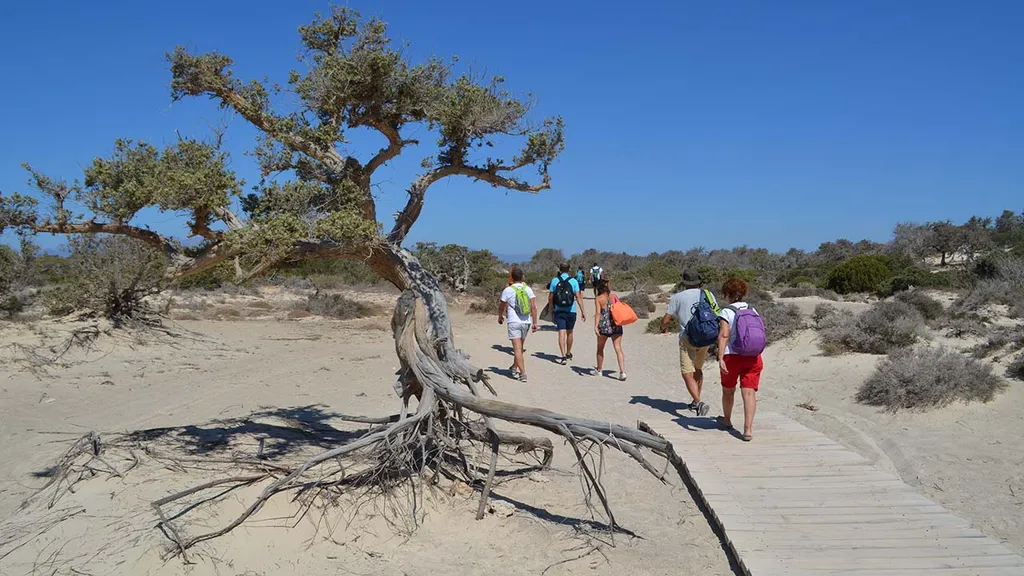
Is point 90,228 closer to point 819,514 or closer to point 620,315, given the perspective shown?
point 819,514

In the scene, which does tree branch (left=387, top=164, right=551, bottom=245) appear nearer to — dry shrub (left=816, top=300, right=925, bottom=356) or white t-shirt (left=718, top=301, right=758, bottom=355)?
white t-shirt (left=718, top=301, right=758, bottom=355)

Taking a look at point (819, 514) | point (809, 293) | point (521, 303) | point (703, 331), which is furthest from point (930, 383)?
point (809, 293)

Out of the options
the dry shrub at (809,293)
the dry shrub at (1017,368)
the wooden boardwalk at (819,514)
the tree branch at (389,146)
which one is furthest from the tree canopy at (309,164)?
the dry shrub at (809,293)

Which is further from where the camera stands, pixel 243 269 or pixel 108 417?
pixel 108 417

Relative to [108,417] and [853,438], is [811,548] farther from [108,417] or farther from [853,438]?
[108,417]

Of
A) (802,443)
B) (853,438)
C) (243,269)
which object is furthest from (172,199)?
(853,438)

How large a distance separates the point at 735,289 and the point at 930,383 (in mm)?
3581

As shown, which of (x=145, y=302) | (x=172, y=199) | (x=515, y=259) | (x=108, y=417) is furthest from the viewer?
(x=515, y=259)

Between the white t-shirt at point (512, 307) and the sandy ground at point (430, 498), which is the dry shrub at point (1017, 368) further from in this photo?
the white t-shirt at point (512, 307)

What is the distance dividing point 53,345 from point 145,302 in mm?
2853

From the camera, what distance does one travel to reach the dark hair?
691 centimetres

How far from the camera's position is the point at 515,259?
9588 cm

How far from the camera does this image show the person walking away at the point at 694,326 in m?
7.56

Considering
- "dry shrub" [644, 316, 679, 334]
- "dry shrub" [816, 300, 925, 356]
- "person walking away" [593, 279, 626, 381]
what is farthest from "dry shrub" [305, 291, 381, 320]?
"dry shrub" [816, 300, 925, 356]
